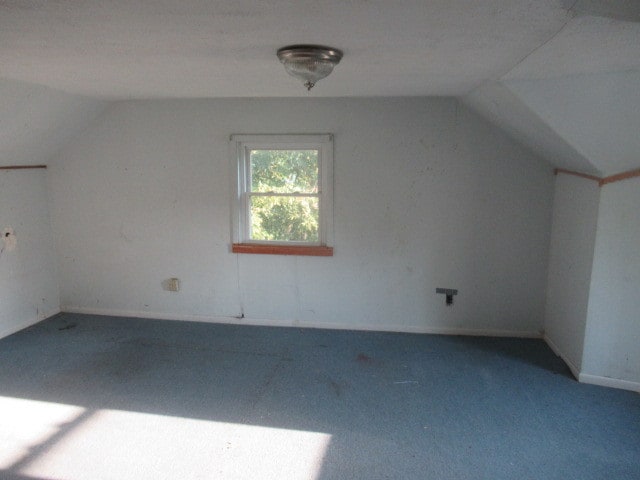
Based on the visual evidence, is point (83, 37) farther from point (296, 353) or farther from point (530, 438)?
point (530, 438)

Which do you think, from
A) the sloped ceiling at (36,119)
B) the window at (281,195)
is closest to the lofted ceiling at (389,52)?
the sloped ceiling at (36,119)

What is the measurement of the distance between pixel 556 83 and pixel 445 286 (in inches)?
75.6

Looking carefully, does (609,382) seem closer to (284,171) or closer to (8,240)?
(284,171)

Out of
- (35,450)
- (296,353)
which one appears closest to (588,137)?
(296,353)

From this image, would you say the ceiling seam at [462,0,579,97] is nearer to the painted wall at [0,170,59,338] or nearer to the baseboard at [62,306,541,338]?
the baseboard at [62,306,541,338]

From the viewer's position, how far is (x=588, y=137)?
2.53m

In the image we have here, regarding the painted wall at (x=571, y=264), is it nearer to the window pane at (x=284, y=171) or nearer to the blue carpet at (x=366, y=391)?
the blue carpet at (x=366, y=391)

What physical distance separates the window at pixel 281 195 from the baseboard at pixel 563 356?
6.20ft

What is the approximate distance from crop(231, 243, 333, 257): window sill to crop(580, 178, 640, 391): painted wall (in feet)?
6.42

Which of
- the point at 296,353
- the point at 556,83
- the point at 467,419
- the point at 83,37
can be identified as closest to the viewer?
the point at 83,37

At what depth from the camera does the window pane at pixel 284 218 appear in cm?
391

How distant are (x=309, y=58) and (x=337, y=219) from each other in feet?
6.55

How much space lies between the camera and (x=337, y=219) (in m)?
3.83

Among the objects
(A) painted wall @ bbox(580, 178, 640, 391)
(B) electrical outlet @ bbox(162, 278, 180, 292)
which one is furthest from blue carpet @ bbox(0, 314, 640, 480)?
(B) electrical outlet @ bbox(162, 278, 180, 292)
